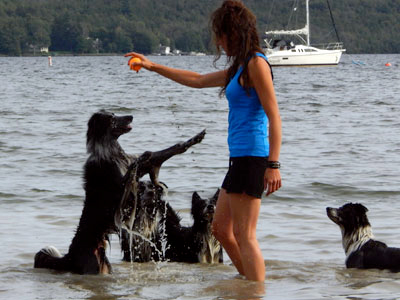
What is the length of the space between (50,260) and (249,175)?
2357 mm

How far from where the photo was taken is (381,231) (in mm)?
7828

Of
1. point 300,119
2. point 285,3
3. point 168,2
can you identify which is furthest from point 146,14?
point 300,119

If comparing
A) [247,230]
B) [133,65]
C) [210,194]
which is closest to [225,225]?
[247,230]

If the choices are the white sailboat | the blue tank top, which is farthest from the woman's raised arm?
the white sailboat

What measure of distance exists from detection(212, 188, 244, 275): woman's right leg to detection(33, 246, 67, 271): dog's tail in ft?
5.33

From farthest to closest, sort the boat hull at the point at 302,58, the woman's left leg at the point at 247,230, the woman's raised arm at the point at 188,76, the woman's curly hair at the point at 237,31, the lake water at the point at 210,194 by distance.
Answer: the boat hull at the point at 302,58 < the lake water at the point at 210,194 < the woman's raised arm at the point at 188,76 < the woman's left leg at the point at 247,230 < the woman's curly hair at the point at 237,31

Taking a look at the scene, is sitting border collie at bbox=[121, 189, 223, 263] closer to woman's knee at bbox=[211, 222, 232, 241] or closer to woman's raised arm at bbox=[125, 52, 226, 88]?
woman's knee at bbox=[211, 222, 232, 241]

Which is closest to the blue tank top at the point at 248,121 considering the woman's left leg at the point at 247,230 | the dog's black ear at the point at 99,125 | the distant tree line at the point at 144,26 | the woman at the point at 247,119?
the woman at the point at 247,119

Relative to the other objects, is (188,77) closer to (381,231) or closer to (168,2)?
(381,231)

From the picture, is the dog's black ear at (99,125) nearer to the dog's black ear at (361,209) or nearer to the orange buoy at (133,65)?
the orange buoy at (133,65)

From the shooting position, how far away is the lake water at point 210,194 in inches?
229

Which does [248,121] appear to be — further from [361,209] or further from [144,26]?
[144,26]

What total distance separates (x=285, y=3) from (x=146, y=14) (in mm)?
33255

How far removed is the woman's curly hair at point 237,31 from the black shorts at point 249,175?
1.58 feet
